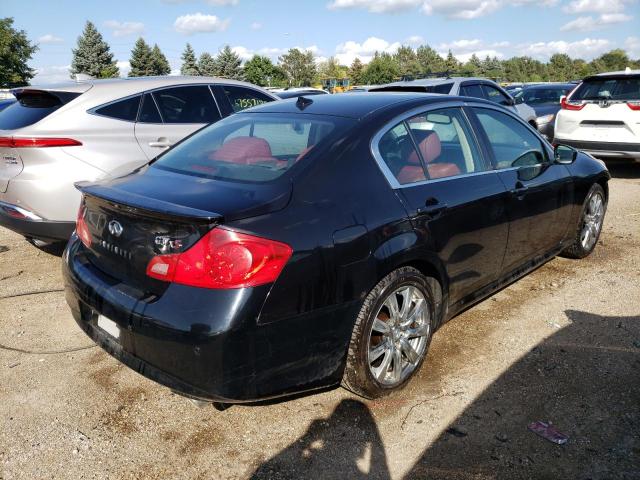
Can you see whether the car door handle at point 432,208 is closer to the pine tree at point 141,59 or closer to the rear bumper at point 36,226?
the rear bumper at point 36,226

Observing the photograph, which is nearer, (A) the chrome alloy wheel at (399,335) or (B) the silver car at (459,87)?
(A) the chrome alloy wheel at (399,335)

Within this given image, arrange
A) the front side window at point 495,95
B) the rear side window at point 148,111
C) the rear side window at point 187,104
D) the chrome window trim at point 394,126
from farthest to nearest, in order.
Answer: the front side window at point 495,95 < the rear side window at point 187,104 < the rear side window at point 148,111 < the chrome window trim at point 394,126

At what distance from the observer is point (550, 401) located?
3.03m

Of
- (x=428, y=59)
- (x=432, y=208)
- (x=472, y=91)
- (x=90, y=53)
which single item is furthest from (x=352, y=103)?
(x=428, y=59)

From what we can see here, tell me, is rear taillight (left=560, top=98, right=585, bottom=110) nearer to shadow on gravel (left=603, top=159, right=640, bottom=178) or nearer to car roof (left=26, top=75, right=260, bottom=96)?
shadow on gravel (left=603, top=159, right=640, bottom=178)

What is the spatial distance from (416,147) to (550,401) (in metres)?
1.59

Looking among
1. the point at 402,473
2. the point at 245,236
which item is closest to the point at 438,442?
A: the point at 402,473

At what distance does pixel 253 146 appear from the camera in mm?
3195

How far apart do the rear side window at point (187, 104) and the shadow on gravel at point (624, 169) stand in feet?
23.6

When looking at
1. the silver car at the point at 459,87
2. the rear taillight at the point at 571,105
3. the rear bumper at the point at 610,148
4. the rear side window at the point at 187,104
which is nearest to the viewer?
the rear side window at the point at 187,104

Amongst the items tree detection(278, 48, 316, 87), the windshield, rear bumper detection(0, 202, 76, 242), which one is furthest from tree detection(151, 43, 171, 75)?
rear bumper detection(0, 202, 76, 242)

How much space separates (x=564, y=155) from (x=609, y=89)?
5758 mm

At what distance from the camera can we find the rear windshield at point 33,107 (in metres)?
4.76

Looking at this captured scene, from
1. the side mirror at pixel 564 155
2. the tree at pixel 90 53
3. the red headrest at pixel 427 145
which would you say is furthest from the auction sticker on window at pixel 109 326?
the tree at pixel 90 53
